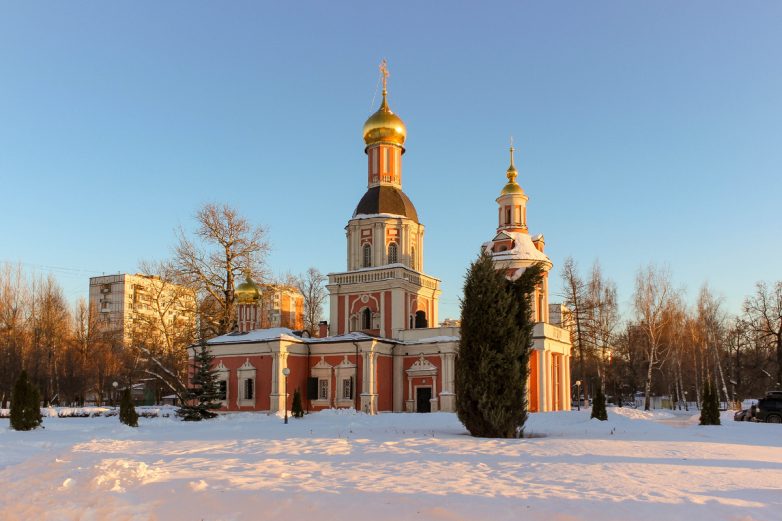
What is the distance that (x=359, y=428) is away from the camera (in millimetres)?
20656

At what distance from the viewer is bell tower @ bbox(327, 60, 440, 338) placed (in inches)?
1439

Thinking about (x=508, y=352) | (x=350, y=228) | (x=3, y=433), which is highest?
(x=350, y=228)

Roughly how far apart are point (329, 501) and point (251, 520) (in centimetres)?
96

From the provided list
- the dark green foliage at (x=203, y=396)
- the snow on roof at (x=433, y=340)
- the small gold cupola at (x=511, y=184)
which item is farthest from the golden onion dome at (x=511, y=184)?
the dark green foliage at (x=203, y=396)

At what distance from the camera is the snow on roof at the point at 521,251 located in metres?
36.6

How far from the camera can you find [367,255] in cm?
3834

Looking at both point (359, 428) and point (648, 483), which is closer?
point (648, 483)

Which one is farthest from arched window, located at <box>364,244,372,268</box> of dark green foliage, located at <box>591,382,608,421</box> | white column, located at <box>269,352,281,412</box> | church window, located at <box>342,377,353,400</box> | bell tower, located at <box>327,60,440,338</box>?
dark green foliage, located at <box>591,382,608,421</box>

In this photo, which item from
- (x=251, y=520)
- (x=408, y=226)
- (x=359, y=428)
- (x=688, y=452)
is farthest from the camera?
(x=408, y=226)

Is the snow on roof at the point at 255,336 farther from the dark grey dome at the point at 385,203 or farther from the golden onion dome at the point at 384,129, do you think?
the golden onion dome at the point at 384,129

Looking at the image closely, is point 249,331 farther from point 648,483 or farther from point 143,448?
point 648,483

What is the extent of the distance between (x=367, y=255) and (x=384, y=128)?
23.9 feet

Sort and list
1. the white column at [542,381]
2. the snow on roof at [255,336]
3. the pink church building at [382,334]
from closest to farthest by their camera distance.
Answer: the white column at [542,381] → the pink church building at [382,334] → the snow on roof at [255,336]

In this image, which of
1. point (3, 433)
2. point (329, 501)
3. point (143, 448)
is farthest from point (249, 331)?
point (329, 501)
